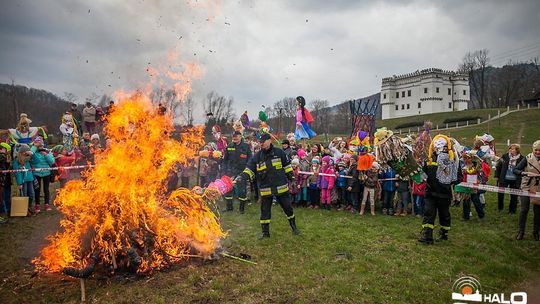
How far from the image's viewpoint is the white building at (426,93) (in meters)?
75.2

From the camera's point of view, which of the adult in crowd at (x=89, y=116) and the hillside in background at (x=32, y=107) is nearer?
the adult in crowd at (x=89, y=116)

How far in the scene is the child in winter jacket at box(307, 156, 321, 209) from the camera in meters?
12.2

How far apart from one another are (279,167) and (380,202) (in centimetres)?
557

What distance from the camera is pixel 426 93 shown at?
75750mm

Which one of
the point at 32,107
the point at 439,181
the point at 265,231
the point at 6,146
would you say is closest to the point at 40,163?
the point at 6,146

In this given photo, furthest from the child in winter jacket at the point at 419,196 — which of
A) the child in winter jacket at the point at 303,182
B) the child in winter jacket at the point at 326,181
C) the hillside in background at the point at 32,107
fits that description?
the hillside in background at the point at 32,107

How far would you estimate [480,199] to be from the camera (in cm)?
1119

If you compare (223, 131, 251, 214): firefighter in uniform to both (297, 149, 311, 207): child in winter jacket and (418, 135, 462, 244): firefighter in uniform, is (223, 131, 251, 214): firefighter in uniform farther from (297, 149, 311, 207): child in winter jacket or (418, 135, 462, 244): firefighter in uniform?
(418, 135, 462, 244): firefighter in uniform

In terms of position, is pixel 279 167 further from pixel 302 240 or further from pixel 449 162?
pixel 449 162

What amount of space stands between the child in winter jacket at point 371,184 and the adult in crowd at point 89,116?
42.2 ft

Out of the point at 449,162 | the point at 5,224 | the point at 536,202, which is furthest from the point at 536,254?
the point at 5,224

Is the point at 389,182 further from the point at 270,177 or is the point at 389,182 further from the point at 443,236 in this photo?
the point at 270,177

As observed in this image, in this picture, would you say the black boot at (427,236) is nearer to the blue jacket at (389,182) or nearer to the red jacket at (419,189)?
the red jacket at (419,189)

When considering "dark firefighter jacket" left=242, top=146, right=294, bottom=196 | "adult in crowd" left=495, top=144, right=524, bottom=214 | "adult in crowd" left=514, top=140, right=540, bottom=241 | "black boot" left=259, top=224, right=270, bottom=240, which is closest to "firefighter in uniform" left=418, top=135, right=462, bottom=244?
"adult in crowd" left=514, top=140, right=540, bottom=241
